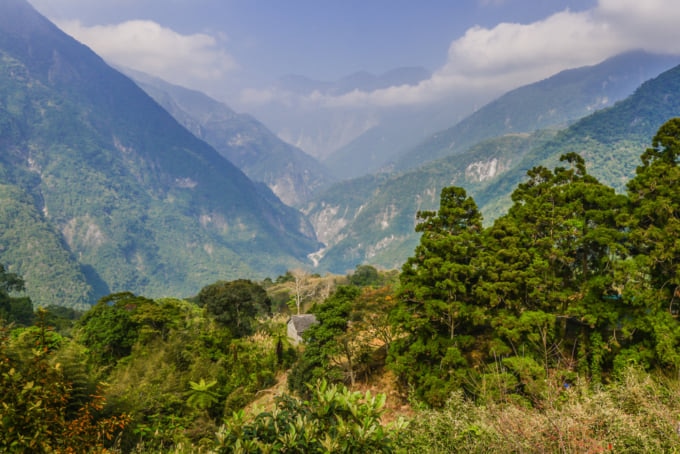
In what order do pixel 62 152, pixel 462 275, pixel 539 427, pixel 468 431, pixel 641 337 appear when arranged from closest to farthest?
pixel 539 427, pixel 468 431, pixel 641 337, pixel 462 275, pixel 62 152

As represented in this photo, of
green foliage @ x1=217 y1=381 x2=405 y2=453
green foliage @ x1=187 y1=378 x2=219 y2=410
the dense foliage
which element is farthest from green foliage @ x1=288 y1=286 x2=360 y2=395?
green foliage @ x1=217 y1=381 x2=405 y2=453

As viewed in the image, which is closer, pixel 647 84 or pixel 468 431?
pixel 468 431

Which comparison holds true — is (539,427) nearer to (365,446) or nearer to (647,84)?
(365,446)

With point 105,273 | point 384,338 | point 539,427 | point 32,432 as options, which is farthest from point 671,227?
point 105,273

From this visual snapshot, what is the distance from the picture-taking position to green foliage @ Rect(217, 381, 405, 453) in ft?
11.6

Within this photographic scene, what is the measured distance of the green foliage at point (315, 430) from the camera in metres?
3.55

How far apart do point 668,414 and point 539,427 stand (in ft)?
6.17

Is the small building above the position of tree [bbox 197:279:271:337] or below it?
below

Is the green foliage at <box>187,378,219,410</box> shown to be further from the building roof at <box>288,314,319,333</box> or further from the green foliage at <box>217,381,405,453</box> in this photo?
the building roof at <box>288,314,319,333</box>

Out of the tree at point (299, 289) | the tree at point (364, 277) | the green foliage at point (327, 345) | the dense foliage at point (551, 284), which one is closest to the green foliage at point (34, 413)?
the dense foliage at point (551, 284)

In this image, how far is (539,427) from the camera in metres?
5.31

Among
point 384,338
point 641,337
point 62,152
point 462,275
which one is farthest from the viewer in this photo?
point 62,152

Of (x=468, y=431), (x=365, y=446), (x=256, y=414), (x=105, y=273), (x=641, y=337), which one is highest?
(x=256, y=414)

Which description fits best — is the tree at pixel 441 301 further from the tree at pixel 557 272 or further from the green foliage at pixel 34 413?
the green foliage at pixel 34 413
